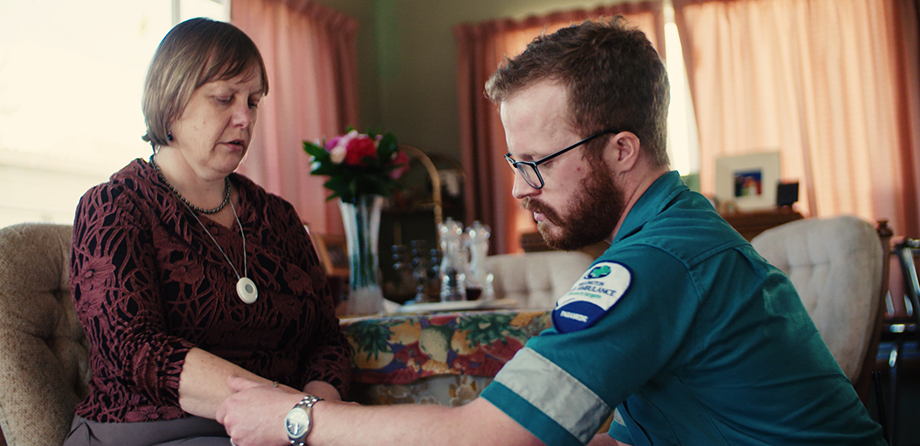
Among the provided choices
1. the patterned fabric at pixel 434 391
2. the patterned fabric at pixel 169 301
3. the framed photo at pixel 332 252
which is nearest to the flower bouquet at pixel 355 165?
the patterned fabric at pixel 169 301

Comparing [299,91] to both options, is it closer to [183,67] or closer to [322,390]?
[183,67]

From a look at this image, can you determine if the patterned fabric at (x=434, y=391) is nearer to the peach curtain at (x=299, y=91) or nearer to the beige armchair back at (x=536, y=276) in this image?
the beige armchair back at (x=536, y=276)

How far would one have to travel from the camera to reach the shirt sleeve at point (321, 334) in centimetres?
124

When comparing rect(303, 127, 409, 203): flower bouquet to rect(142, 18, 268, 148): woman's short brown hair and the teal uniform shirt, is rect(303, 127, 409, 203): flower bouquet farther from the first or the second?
the teal uniform shirt

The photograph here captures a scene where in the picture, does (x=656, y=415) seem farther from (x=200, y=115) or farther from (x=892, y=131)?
(x=892, y=131)

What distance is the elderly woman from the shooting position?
3.31 feet

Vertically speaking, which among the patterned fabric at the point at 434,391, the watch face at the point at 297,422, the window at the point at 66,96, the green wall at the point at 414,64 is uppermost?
the green wall at the point at 414,64

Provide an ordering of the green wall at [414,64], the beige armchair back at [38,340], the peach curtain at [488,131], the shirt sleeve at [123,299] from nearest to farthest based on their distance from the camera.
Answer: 1. the shirt sleeve at [123,299]
2. the beige armchair back at [38,340]
3. the peach curtain at [488,131]
4. the green wall at [414,64]

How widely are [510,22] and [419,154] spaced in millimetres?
1286

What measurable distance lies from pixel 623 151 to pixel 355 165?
3.86ft

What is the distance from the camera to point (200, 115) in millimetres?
1192

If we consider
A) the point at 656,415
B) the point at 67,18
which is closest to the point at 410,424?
the point at 656,415

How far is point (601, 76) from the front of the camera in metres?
→ 0.85

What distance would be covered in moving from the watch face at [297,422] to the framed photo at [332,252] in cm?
314
